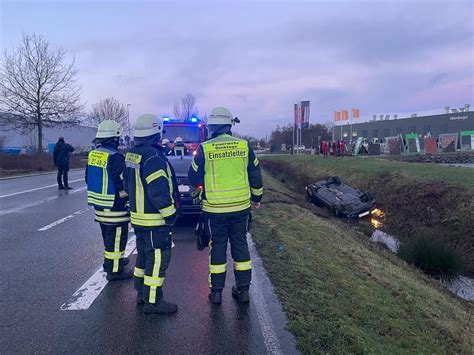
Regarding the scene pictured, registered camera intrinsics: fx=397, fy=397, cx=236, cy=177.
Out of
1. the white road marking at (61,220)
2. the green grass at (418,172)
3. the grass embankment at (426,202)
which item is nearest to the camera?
the white road marking at (61,220)

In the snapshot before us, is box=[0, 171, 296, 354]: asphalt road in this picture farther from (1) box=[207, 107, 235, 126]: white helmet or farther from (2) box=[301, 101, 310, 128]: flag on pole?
(2) box=[301, 101, 310, 128]: flag on pole

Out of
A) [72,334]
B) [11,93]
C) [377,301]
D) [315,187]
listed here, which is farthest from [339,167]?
[11,93]

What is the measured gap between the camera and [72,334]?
12.3ft

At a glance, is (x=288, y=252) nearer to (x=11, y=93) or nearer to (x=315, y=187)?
(x=315, y=187)

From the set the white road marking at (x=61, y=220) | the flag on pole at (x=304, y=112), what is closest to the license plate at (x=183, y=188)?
the white road marking at (x=61, y=220)

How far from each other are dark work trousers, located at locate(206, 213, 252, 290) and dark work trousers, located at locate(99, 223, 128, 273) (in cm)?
136

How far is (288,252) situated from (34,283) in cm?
379

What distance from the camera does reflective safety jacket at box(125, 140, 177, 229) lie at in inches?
162

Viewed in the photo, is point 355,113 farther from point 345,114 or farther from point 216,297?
point 216,297

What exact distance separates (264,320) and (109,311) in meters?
1.67

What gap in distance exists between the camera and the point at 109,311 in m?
4.27

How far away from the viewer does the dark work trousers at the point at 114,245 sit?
5168 mm

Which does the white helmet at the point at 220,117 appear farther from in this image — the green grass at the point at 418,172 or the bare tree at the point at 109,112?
the bare tree at the point at 109,112

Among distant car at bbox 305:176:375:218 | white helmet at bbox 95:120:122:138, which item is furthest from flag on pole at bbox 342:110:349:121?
white helmet at bbox 95:120:122:138
